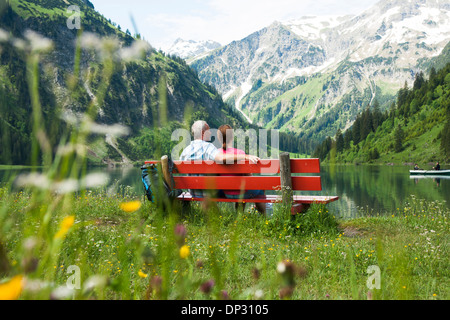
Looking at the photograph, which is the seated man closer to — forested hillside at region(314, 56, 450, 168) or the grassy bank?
the grassy bank

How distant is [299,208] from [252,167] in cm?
125

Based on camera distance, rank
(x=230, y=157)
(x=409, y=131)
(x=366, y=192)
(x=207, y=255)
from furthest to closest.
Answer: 1. (x=409, y=131)
2. (x=366, y=192)
3. (x=230, y=157)
4. (x=207, y=255)

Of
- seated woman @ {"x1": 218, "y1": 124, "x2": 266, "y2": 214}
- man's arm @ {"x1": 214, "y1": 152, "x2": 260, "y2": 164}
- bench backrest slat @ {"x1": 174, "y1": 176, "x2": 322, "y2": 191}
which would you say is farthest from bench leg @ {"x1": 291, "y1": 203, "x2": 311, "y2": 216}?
man's arm @ {"x1": 214, "y1": 152, "x2": 260, "y2": 164}

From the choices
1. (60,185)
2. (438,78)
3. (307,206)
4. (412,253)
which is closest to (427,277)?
(412,253)

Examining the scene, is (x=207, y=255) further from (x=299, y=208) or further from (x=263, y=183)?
(x=299, y=208)

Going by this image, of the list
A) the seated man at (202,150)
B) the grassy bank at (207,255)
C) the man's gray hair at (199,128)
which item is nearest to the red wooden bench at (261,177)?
the seated man at (202,150)

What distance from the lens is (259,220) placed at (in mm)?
6551

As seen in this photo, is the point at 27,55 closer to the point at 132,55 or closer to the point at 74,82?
the point at 74,82

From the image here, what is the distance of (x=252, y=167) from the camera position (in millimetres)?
6535

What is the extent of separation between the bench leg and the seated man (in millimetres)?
1359

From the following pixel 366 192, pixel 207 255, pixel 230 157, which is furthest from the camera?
pixel 366 192

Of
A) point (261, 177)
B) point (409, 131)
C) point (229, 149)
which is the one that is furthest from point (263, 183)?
point (409, 131)
